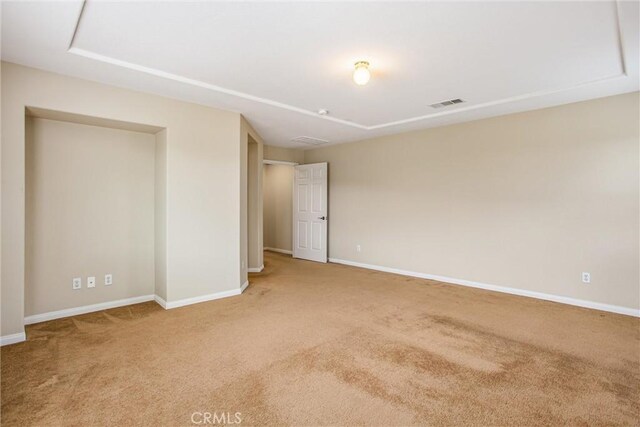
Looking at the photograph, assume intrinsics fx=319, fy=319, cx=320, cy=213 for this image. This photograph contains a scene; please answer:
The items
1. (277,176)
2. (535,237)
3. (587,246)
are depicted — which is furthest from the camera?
(277,176)

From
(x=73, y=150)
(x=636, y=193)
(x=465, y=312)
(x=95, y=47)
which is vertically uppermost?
(x=95, y=47)

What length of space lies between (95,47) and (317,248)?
204 inches

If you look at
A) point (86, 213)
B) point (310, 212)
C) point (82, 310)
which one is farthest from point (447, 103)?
point (82, 310)

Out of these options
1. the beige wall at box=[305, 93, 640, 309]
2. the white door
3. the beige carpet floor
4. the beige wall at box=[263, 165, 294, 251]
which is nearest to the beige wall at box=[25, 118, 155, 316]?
the beige carpet floor

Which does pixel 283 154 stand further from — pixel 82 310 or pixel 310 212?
pixel 82 310

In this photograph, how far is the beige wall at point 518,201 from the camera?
3.77 m

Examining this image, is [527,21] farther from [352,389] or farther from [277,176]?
[277,176]

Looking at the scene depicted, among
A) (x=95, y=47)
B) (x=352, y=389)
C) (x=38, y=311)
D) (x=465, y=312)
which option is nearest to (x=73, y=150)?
(x=95, y=47)

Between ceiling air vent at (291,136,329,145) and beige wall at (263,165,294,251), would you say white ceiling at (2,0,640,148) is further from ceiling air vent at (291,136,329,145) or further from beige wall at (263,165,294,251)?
beige wall at (263,165,294,251)

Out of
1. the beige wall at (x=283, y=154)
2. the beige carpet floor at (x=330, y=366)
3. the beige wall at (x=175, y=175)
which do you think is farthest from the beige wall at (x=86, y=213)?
the beige wall at (x=283, y=154)

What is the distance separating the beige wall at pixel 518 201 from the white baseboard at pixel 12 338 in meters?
5.00

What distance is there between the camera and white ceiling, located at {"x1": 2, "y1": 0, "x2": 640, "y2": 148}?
2.16 m

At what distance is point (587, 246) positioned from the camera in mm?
3953

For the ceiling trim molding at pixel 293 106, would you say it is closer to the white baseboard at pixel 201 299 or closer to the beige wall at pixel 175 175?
the beige wall at pixel 175 175
